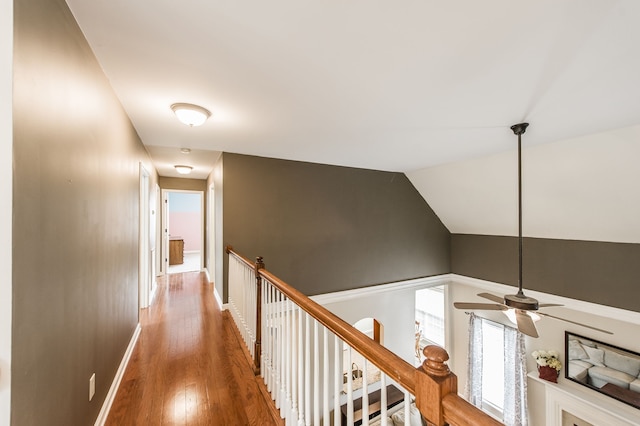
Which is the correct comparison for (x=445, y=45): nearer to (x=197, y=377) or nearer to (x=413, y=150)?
(x=413, y=150)

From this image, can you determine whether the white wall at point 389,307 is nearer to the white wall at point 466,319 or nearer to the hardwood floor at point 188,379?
the white wall at point 466,319

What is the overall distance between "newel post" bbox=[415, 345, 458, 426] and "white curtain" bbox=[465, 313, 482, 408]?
6155 millimetres

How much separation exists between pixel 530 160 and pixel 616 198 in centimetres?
108

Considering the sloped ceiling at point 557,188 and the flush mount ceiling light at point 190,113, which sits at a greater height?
the flush mount ceiling light at point 190,113

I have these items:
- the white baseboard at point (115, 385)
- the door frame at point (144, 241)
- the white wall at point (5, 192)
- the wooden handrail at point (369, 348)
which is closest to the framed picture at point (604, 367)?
the wooden handrail at point (369, 348)

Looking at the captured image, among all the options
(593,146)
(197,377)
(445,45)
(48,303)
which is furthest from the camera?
(593,146)

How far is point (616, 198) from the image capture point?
11.1 feet

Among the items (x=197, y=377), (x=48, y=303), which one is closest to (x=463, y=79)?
(x=48, y=303)

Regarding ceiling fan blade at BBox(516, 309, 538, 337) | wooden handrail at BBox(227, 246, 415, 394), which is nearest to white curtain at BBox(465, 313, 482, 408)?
ceiling fan blade at BBox(516, 309, 538, 337)

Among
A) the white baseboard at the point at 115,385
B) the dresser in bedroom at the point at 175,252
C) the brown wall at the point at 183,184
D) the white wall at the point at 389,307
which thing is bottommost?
the white wall at the point at 389,307

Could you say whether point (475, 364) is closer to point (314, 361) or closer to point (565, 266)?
point (565, 266)

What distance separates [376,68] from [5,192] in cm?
192

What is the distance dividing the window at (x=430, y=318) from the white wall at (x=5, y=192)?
7302 mm

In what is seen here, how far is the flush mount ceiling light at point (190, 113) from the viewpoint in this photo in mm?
2297
